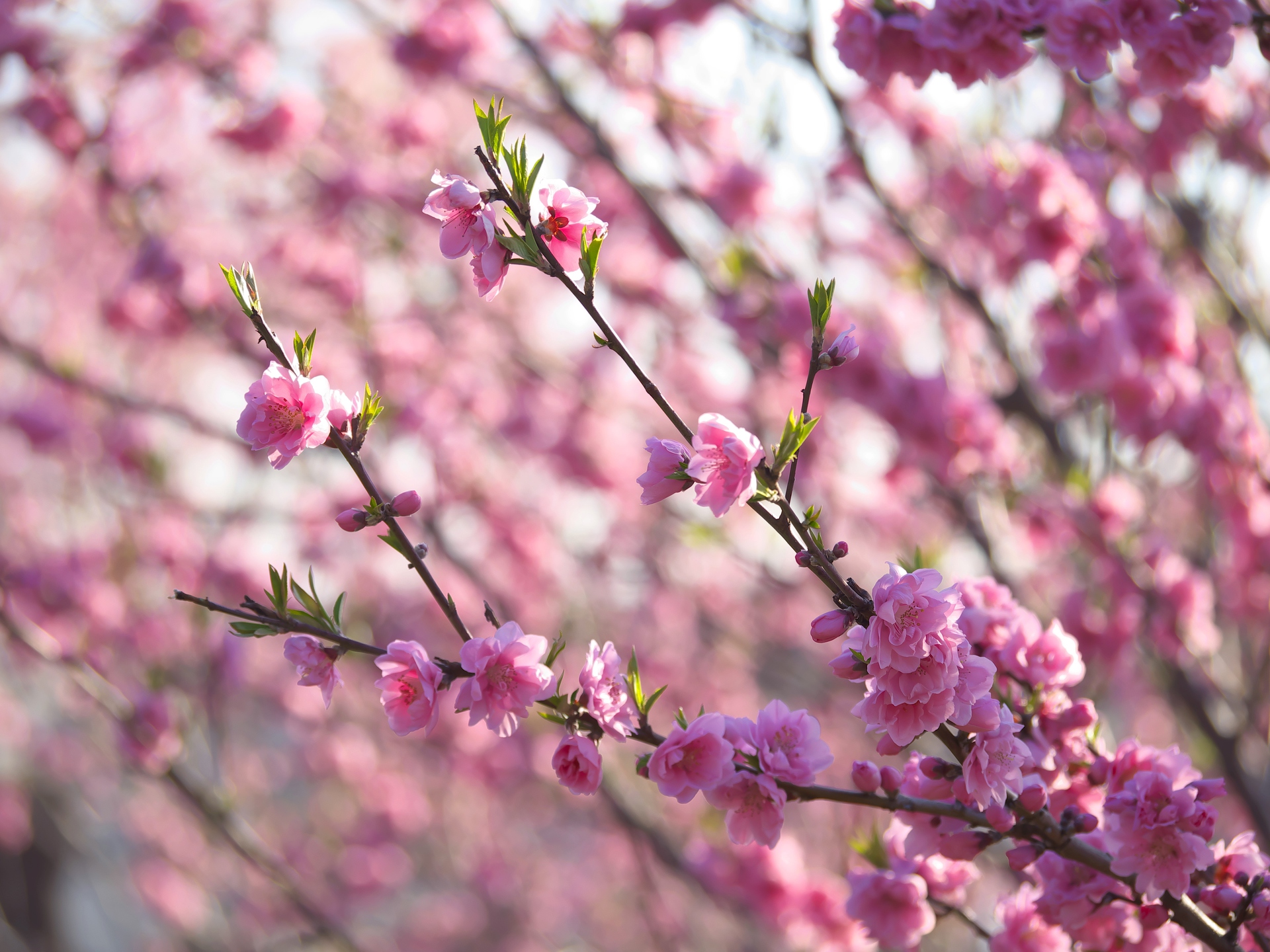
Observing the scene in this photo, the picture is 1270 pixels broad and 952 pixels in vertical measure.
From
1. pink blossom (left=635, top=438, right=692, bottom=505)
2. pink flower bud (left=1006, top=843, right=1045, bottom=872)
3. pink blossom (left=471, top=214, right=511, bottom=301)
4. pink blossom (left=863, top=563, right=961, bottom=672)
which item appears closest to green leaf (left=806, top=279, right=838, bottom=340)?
pink blossom (left=635, top=438, right=692, bottom=505)

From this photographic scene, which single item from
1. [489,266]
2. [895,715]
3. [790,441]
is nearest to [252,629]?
[489,266]

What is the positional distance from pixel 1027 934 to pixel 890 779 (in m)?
0.69

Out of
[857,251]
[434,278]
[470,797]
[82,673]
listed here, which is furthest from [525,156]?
[470,797]

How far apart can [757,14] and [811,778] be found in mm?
3099

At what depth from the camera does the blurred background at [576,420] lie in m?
3.59

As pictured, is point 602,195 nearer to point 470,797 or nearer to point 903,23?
point 903,23

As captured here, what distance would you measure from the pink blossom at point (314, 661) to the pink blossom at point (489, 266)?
661 millimetres

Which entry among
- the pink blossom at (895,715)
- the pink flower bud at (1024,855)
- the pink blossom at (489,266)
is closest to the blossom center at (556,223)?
the pink blossom at (489,266)

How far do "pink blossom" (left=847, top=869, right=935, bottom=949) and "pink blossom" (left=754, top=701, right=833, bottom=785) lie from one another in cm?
47

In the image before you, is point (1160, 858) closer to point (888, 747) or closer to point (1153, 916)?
point (1153, 916)

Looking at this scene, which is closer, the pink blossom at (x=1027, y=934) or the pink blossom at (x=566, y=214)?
the pink blossom at (x=566, y=214)

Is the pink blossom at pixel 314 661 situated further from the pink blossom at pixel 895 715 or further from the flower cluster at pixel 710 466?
the pink blossom at pixel 895 715

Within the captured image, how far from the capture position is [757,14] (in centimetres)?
348

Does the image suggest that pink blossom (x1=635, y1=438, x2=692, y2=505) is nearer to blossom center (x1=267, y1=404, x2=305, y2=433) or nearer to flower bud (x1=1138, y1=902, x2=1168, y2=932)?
blossom center (x1=267, y1=404, x2=305, y2=433)
